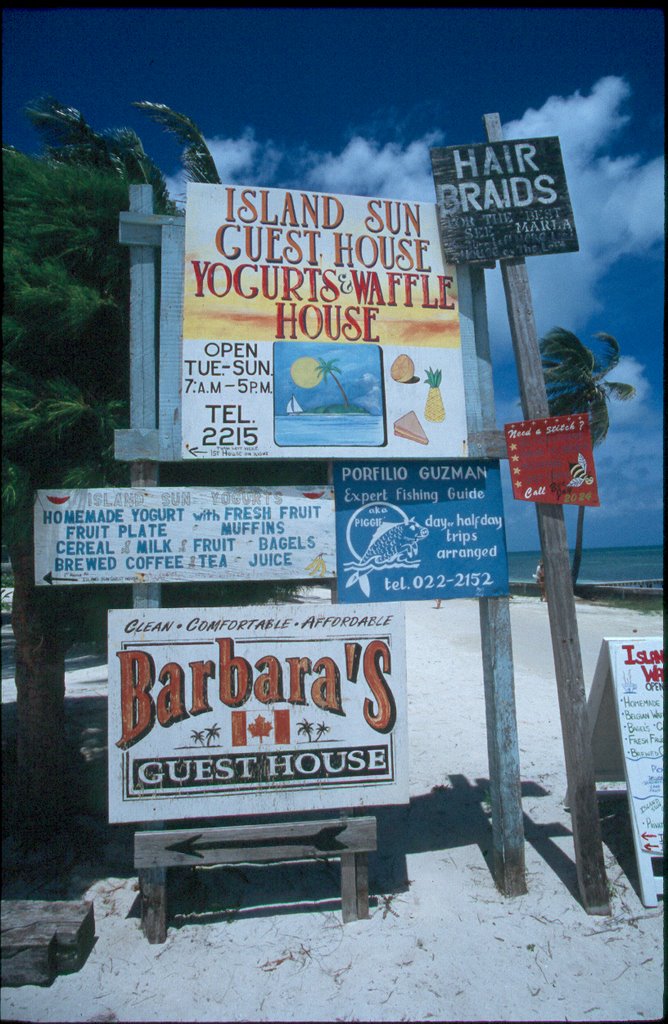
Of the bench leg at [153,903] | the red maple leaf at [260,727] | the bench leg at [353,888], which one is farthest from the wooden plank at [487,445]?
the bench leg at [153,903]

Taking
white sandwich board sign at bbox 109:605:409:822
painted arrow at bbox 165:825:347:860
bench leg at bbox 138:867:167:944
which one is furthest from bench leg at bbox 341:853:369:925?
bench leg at bbox 138:867:167:944

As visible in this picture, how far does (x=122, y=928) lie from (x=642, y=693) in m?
3.94

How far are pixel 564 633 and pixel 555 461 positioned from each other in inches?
49.4

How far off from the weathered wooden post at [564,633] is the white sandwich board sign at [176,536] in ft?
5.39

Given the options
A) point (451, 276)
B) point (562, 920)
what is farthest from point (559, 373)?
point (562, 920)

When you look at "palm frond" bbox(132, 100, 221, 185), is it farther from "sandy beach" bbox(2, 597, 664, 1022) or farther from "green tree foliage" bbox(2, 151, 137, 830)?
"sandy beach" bbox(2, 597, 664, 1022)

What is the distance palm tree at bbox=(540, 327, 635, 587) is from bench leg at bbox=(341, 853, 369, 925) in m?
24.6

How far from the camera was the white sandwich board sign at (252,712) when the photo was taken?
3762mm

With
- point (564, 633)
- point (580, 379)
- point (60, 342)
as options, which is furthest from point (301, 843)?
point (580, 379)

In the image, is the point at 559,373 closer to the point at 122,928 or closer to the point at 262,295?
the point at 262,295

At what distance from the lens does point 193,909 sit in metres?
3.90

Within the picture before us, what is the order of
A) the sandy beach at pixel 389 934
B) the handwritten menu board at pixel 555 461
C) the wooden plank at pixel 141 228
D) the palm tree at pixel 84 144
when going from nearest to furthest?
the sandy beach at pixel 389 934
the wooden plank at pixel 141 228
the handwritten menu board at pixel 555 461
the palm tree at pixel 84 144

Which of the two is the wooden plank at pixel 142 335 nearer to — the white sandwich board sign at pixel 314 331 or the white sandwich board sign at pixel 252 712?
the white sandwich board sign at pixel 314 331

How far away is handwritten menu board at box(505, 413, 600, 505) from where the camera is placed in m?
4.21
